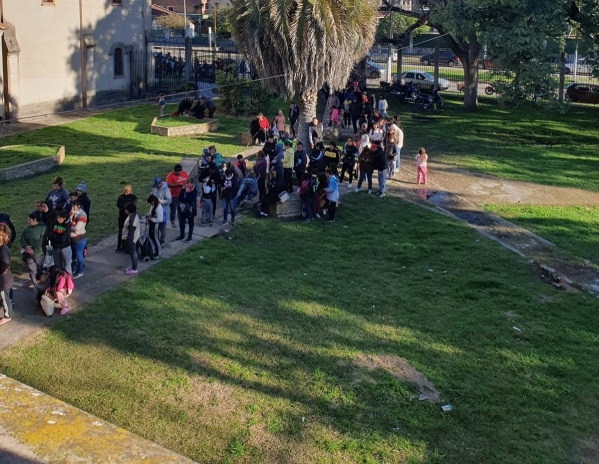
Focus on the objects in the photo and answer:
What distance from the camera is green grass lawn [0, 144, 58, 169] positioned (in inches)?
770

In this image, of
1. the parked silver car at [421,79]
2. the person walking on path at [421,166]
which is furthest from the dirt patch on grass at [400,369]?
the parked silver car at [421,79]

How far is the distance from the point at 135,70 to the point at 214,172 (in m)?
19.6

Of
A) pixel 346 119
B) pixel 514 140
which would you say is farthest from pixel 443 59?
pixel 346 119

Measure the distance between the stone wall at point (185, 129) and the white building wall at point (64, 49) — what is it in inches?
210

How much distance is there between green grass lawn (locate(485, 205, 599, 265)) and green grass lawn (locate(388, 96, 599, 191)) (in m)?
2.75

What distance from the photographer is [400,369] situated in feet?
30.7

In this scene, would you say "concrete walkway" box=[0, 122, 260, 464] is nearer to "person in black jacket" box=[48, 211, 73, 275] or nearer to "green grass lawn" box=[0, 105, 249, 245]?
"person in black jacket" box=[48, 211, 73, 275]

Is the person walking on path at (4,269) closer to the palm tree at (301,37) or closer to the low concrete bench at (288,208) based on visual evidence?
the low concrete bench at (288,208)

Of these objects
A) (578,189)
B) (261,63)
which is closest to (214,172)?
(261,63)

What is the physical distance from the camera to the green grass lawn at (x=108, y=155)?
52.7 ft

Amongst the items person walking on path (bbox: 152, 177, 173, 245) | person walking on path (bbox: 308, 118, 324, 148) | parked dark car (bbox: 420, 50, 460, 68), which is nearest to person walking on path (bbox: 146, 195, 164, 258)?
person walking on path (bbox: 152, 177, 173, 245)

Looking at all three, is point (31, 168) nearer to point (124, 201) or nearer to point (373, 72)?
point (124, 201)

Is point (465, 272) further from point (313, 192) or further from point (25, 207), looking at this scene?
point (25, 207)

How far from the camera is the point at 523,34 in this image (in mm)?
22875
